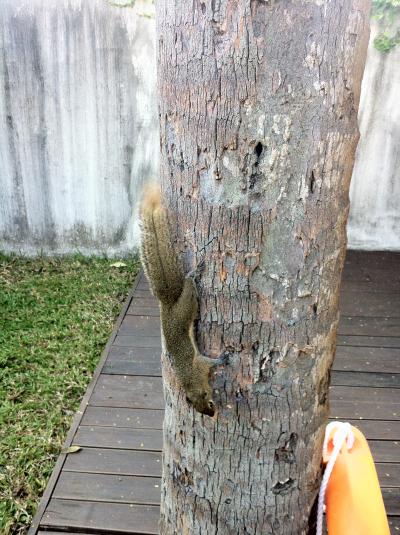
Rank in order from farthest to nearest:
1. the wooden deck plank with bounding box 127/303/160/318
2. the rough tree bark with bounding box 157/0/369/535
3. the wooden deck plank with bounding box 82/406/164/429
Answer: the wooden deck plank with bounding box 127/303/160/318 < the wooden deck plank with bounding box 82/406/164/429 < the rough tree bark with bounding box 157/0/369/535

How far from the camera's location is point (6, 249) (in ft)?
14.1

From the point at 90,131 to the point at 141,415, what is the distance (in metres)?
2.31

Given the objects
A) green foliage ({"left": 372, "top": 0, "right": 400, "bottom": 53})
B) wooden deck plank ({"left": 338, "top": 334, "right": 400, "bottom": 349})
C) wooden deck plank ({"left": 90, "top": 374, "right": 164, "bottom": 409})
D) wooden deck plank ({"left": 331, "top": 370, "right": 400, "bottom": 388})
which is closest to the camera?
wooden deck plank ({"left": 90, "top": 374, "right": 164, "bottom": 409})

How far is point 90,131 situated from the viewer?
3982mm

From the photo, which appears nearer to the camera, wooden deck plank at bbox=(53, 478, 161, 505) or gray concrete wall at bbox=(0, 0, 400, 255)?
wooden deck plank at bbox=(53, 478, 161, 505)

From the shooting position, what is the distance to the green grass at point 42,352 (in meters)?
2.23

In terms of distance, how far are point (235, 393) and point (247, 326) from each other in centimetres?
14

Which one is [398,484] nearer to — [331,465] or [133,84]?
[331,465]

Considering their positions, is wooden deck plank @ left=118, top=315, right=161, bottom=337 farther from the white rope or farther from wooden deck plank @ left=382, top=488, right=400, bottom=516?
the white rope

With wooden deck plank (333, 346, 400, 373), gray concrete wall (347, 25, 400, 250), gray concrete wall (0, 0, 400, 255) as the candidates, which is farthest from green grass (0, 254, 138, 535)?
gray concrete wall (347, 25, 400, 250)

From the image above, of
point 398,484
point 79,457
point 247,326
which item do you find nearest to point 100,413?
point 79,457

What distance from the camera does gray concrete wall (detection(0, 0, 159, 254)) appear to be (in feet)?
12.3

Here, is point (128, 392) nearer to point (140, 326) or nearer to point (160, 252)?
point (140, 326)

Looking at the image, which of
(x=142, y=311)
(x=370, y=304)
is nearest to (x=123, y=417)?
(x=142, y=311)
